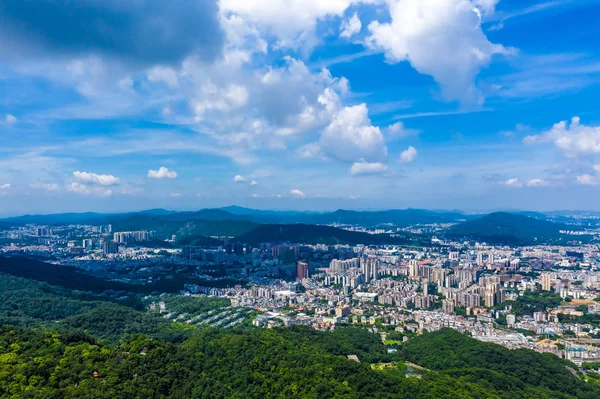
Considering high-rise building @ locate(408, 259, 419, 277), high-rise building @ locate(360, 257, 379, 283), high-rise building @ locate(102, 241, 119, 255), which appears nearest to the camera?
high-rise building @ locate(360, 257, 379, 283)

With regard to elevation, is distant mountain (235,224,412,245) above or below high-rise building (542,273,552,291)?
above

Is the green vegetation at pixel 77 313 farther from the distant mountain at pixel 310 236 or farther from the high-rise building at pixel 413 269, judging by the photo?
the distant mountain at pixel 310 236

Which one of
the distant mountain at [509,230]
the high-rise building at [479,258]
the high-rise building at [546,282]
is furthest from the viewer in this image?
the distant mountain at [509,230]

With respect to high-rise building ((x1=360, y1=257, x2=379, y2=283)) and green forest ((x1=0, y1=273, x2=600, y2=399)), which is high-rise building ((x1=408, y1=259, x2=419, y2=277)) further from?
green forest ((x1=0, y1=273, x2=600, y2=399))

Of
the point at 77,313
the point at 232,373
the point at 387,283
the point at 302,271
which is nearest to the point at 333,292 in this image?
the point at 387,283

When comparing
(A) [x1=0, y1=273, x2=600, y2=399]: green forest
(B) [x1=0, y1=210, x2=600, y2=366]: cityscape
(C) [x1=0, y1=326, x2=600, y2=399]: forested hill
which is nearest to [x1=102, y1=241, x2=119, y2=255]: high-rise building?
(B) [x1=0, y1=210, x2=600, y2=366]: cityscape

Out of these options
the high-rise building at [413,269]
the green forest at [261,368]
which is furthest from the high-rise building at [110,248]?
the green forest at [261,368]

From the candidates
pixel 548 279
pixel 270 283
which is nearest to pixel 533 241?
pixel 548 279
